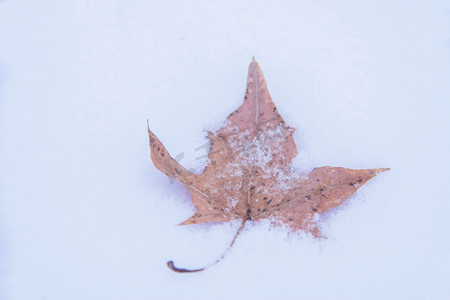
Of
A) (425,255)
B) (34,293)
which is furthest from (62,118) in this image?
(425,255)

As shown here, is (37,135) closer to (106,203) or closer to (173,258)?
(106,203)

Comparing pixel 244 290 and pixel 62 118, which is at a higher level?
pixel 62 118

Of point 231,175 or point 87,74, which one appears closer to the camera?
point 231,175

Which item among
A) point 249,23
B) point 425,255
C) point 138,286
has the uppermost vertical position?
point 249,23

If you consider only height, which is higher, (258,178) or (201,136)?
(201,136)
